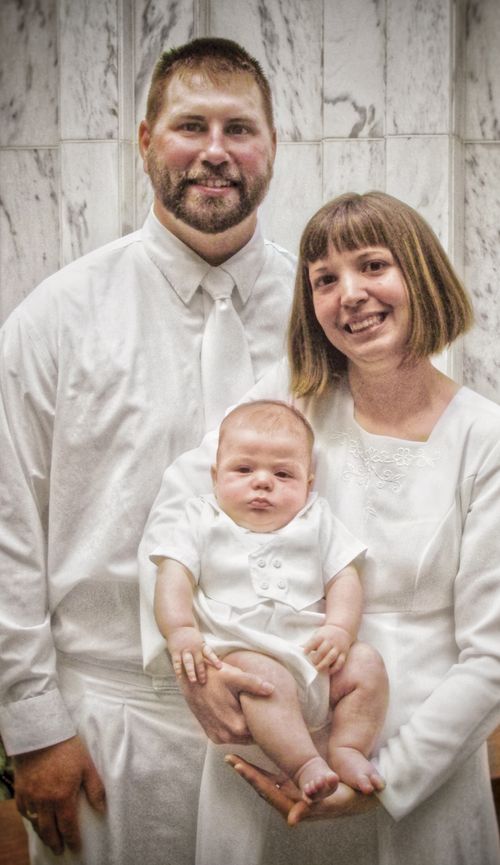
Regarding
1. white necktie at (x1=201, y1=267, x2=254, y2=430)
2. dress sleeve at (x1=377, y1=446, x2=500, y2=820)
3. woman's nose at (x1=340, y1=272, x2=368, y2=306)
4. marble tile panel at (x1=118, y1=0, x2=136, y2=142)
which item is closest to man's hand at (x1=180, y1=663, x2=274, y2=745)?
dress sleeve at (x1=377, y1=446, x2=500, y2=820)

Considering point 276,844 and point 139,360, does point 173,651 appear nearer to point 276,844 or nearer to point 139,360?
point 276,844

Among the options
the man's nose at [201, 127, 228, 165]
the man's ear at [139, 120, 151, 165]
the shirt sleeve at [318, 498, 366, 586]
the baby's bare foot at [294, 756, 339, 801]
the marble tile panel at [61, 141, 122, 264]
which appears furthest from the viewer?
the marble tile panel at [61, 141, 122, 264]

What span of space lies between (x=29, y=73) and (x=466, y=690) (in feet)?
6.42

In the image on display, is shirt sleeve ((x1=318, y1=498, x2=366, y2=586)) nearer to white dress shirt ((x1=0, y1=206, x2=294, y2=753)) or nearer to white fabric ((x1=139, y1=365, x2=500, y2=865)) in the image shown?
white fabric ((x1=139, y1=365, x2=500, y2=865))

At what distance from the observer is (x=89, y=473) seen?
2.96m

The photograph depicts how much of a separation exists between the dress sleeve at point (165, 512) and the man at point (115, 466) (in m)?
0.06

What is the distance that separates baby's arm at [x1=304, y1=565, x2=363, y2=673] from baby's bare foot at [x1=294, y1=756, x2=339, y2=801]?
21 cm

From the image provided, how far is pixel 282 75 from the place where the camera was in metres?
3.07

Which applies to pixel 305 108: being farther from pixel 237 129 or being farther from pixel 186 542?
pixel 186 542

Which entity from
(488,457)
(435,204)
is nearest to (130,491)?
(488,457)

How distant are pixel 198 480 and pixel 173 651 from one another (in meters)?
0.41

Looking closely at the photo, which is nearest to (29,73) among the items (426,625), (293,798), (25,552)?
(25,552)

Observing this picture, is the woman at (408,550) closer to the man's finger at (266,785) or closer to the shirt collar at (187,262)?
the man's finger at (266,785)

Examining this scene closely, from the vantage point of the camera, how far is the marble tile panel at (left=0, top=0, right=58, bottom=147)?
10.3 feet
